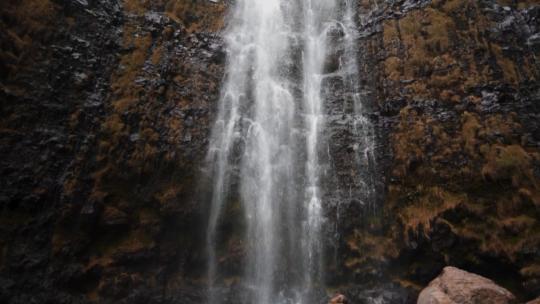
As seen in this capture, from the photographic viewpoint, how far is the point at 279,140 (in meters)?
14.3

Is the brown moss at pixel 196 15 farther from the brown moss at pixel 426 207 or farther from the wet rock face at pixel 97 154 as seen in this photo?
the brown moss at pixel 426 207

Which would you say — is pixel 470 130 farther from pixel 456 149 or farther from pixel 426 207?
pixel 426 207

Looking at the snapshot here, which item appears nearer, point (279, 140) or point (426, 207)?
point (426, 207)

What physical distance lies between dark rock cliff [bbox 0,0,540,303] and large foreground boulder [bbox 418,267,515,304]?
1.04m

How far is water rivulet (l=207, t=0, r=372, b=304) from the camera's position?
1257 cm

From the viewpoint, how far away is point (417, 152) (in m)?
12.6

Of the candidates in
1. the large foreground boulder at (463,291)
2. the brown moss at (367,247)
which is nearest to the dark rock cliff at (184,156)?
the brown moss at (367,247)

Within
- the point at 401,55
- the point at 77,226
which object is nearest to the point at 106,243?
the point at 77,226

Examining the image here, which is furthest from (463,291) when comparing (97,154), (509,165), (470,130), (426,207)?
(97,154)

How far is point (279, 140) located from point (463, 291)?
8.21 m

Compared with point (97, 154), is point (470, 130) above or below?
above

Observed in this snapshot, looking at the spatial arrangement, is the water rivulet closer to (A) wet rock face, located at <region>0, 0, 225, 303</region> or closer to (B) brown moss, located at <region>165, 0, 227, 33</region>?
(B) brown moss, located at <region>165, 0, 227, 33</region>

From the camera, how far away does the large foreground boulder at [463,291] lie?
8992 mm

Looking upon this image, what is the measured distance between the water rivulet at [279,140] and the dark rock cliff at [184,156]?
732 millimetres
